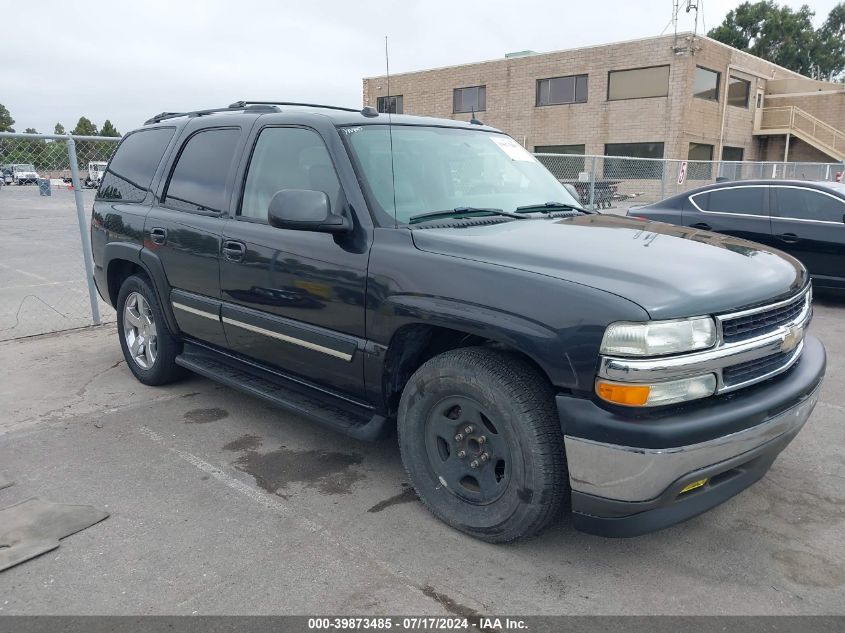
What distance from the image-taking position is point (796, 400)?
2.85 metres

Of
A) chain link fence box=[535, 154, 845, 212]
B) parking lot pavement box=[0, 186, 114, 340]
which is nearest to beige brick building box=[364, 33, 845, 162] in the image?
chain link fence box=[535, 154, 845, 212]

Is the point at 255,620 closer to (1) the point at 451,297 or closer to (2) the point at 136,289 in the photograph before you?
(1) the point at 451,297

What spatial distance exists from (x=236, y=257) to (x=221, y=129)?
96 cm

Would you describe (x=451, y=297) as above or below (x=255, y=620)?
above

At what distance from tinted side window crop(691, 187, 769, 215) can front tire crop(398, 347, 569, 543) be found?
6.86 metres

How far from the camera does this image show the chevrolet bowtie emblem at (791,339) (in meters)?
2.89

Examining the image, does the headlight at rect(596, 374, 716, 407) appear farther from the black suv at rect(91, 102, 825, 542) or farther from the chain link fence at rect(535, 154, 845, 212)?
the chain link fence at rect(535, 154, 845, 212)

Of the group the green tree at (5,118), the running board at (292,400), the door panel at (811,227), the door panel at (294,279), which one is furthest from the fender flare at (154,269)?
the green tree at (5,118)

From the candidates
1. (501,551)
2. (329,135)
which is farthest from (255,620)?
(329,135)

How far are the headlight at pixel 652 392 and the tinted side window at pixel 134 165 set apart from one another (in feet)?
12.0

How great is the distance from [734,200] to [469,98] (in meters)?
24.8

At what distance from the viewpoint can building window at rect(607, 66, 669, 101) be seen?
26.1 m

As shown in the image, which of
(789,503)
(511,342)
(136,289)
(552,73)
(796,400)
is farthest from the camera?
(552,73)

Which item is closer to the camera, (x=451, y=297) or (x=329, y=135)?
(x=451, y=297)
